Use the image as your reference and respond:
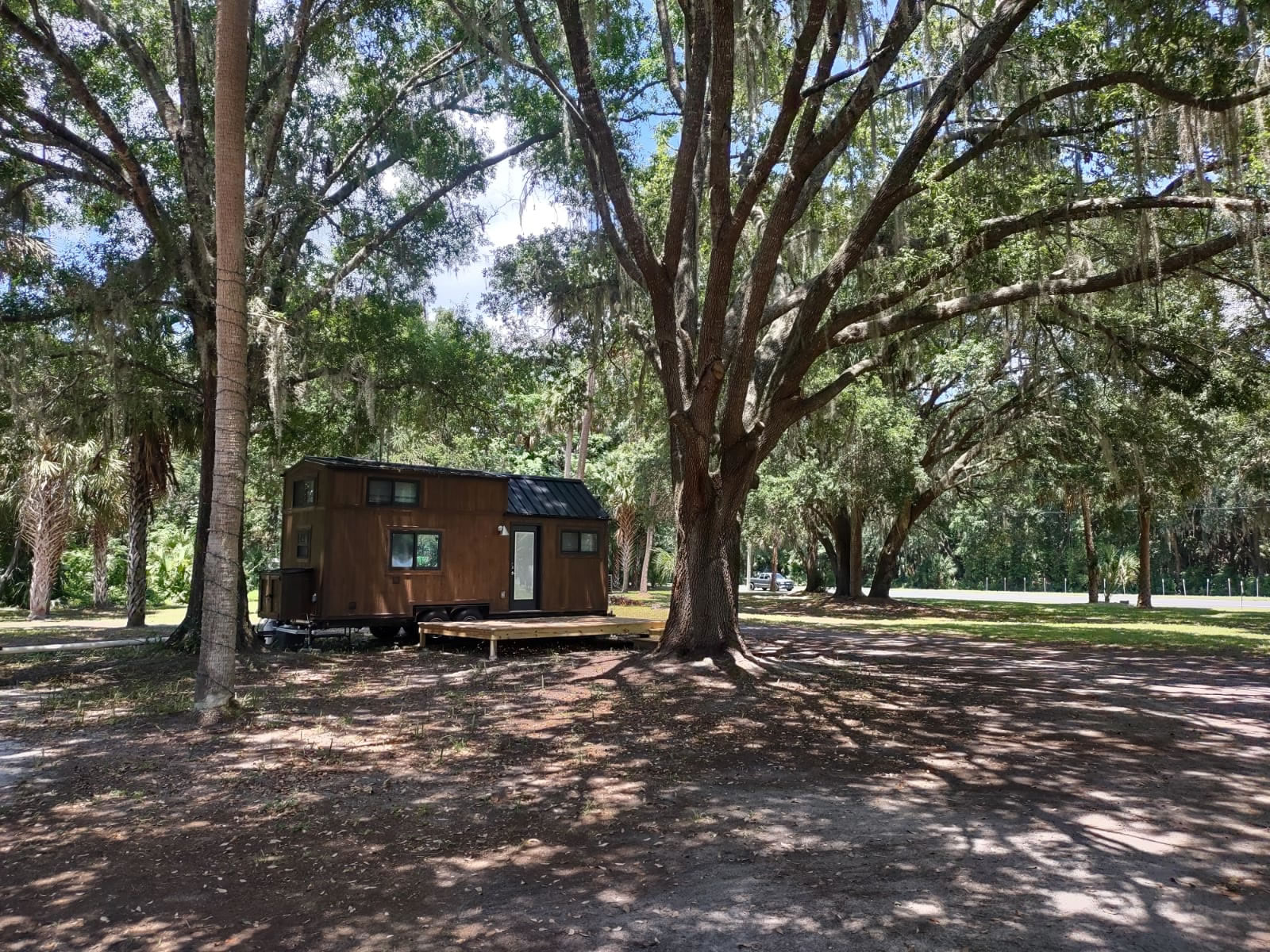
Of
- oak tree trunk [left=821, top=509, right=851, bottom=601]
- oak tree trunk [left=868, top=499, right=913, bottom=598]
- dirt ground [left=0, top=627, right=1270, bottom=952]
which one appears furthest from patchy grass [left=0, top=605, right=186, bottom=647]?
oak tree trunk [left=821, top=509, right=851, bottom=601]

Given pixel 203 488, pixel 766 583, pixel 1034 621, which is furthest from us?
pixel 766 583

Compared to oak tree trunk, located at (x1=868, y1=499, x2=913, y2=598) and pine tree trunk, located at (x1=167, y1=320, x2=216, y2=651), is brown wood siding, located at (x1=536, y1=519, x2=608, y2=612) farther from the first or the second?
oak tree trunk, located at (x1=868, y1=499, x2=913, y2=598)

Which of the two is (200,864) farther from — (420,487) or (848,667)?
(420,487)

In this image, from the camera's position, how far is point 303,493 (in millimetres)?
15102

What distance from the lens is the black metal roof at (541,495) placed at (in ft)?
52.4

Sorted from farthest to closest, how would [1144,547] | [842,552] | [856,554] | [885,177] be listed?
[842,552] → [856,554] → [1144,547] → [885,177]

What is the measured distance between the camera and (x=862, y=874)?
4.33 meters

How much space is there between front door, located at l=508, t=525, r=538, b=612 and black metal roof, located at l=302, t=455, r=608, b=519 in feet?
1.29

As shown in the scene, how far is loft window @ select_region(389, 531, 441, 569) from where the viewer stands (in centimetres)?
1492

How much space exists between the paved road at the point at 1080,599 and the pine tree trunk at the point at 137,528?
29.6 meters

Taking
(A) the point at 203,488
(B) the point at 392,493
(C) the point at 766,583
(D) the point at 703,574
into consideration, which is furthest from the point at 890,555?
(C) the point at 766,583

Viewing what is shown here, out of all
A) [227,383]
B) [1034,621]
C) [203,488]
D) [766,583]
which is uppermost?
[227,383]

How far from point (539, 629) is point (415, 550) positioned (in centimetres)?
279

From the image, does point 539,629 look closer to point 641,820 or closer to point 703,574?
point 703,574
